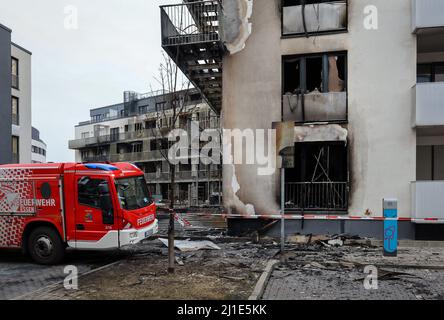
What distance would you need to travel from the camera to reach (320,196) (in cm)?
1320

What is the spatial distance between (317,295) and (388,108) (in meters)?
7.84

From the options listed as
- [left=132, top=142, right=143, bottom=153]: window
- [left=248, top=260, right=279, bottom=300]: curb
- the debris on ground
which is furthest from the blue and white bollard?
[left=132, top=142, right=143, bottom=153]: window

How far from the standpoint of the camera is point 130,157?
59844mm

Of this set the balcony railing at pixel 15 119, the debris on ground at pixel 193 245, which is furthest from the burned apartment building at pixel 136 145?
the debris on ground at pixel 193 245

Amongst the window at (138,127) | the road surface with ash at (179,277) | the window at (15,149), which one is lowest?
the road surface with ash at (179,277)

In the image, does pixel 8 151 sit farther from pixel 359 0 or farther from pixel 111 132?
pixel 111 132

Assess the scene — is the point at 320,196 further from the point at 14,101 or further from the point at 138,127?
the point at 138,127

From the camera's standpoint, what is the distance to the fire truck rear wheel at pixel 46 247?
977 centimetres

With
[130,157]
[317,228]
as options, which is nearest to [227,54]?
[317,228]

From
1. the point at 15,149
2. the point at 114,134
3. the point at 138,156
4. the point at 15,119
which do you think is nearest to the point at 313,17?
the point at 15,149

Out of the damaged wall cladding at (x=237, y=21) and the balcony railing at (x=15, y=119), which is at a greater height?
the damaged wall cladding at (x=237, y=21)

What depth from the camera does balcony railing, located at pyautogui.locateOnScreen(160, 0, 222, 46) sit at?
13422mm

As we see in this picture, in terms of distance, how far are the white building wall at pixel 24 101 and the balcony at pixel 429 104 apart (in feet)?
103

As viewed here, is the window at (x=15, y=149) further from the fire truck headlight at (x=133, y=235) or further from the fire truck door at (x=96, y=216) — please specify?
the fire truck headlight at (x=133, y=235)
